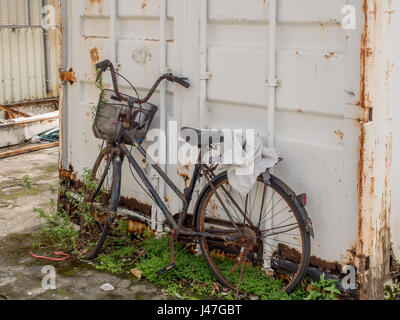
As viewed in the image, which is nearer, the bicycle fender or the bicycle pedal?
the bicycle fender

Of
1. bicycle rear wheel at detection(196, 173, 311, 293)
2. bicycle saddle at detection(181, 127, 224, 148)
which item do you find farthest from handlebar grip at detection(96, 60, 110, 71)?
bicycle rear wheel at detection(196, 173, 311, 293)

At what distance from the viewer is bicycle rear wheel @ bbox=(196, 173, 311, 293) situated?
4348 millimetres

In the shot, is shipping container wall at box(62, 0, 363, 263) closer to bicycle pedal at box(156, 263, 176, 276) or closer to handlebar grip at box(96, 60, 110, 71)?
handlebar grip at box(96, 60, 110, 71)

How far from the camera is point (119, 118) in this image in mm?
4812

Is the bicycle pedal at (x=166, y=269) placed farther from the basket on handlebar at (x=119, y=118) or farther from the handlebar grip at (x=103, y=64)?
the handlebar grip at (x=103, y=64)

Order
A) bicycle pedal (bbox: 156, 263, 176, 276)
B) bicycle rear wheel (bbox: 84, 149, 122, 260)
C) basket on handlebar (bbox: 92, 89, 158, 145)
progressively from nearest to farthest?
bicycle pedal (bbox: 156, 263, 176, 276) → basket on handlebar (bbox: 92, 89, 158, 145) → bicycle rear wheel (bbox: 84, 149, 122, 260)

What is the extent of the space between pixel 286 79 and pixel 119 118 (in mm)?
1420

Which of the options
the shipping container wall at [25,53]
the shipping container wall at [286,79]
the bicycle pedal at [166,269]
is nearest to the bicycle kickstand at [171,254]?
the bicycle pedal at [166,269]

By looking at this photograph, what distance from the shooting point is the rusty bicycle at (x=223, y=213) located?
4.36 metres

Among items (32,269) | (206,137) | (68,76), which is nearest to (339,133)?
(206,137)

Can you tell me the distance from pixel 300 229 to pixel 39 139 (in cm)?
620

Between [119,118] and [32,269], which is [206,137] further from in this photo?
[32,269]

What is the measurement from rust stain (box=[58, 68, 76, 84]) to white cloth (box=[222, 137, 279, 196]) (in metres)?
2.22
